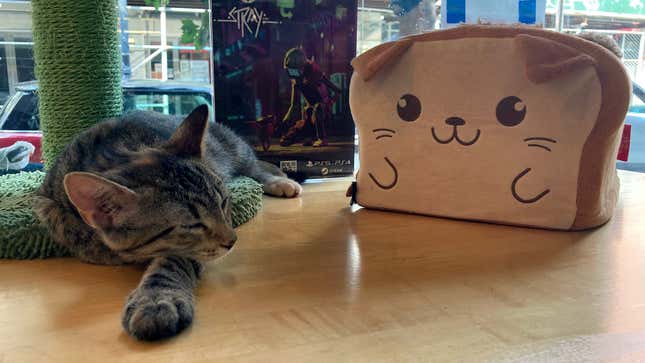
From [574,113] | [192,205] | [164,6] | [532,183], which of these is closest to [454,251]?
[532,183]

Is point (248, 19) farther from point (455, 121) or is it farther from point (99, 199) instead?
point (99, 199)

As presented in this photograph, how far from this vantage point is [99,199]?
2.08 ft

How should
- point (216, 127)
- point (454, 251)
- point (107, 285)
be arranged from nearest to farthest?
point (107, 285)
point (454, 251)
point (216, 127)

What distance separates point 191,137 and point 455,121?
0.47 metres

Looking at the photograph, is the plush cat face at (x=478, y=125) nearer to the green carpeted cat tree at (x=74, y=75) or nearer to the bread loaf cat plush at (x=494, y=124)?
the bread loaf cat plush at (x=494, y=124)

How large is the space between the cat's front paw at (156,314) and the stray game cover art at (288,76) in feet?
2.25

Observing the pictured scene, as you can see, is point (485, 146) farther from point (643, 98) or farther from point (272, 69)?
point (643, 98)

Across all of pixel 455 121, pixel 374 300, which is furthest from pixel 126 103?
pixel 374 300

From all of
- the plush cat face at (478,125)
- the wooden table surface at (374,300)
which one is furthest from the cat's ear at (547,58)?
the wooden table surface at (374,300)

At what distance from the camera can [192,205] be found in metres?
0.68

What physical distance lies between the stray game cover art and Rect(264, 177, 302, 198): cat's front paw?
87 mm

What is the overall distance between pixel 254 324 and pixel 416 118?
1.72 ft

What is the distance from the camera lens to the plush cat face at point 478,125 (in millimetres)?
808

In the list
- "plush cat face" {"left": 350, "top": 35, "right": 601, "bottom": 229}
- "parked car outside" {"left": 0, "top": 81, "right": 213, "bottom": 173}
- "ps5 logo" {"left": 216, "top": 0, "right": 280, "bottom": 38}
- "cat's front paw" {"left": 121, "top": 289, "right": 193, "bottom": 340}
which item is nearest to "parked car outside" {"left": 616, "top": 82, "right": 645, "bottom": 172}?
"plush cat face" {"left": 350, "top": 35, "right": 601, "bottom": 229}
